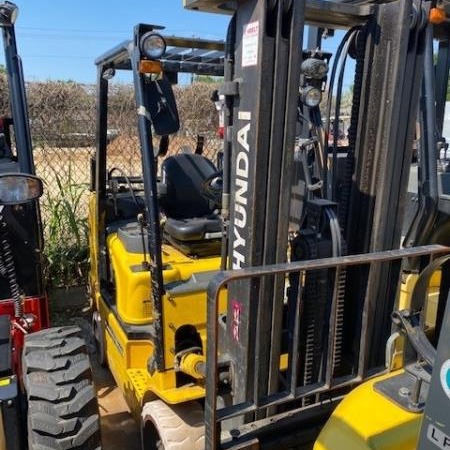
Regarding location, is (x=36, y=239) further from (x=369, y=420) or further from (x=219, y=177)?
(x=369, y=420)

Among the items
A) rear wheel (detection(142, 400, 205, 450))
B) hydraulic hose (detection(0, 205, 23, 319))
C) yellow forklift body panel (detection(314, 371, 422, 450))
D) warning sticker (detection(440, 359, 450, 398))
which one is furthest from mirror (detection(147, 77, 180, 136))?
warning sticker (detection(440, 359, 450, 398))

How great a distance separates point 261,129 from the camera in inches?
78.0

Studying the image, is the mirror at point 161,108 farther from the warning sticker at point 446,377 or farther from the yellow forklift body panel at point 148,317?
the warning sticker at point 446,377

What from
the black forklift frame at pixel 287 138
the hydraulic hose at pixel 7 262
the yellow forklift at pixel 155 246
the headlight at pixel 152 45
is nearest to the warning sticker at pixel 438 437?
the black forklift frame at pixel 287 138

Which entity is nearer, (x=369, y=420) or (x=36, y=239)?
(x=369, y=420)

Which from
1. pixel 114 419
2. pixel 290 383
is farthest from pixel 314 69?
pixel 114 419

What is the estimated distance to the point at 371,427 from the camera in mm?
1438

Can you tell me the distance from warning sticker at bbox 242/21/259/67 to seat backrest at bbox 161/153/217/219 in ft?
5.42

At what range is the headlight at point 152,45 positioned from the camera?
241 centimetres

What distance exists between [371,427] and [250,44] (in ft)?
4.57

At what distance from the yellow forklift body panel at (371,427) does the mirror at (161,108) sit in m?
1.56

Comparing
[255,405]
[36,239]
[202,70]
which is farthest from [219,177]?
[255,405]

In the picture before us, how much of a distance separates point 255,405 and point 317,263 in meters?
0.61

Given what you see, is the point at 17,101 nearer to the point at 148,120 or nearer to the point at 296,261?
the point at 148,120
